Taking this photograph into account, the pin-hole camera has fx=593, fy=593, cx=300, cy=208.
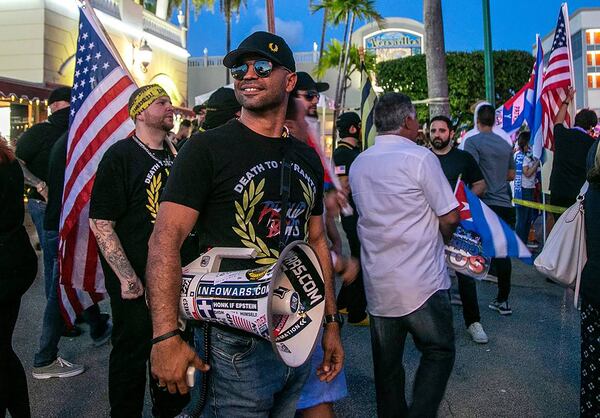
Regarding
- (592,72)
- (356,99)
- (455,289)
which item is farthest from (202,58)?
(592,72)

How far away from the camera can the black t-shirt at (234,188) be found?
2062mm

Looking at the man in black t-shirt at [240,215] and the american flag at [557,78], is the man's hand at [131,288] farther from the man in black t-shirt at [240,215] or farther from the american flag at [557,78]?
the american flag at [557,78]

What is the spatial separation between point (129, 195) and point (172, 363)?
168cm

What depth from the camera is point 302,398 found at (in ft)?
8.91

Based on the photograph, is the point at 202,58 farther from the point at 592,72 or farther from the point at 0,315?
the point at 592,72

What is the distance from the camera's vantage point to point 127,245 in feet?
11.2

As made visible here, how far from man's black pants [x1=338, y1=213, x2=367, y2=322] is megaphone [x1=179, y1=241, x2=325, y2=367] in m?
3.76

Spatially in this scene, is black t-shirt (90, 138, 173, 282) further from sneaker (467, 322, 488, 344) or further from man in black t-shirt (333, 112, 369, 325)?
sneaker (467, 322, 488, 344)

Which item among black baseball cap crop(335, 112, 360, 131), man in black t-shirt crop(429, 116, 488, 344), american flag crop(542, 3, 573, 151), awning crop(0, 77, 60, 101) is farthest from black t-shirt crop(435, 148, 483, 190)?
awning crop(0, 77, 60, 101)

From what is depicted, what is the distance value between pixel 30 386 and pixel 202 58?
111 feet

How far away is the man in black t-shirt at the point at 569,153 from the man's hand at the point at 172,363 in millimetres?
5824

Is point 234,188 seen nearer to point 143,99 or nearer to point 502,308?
point 143,99

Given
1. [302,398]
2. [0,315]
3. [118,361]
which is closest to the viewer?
[302,398]

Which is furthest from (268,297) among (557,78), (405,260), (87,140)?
(557,78)
